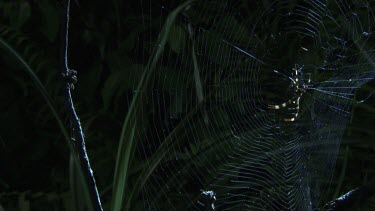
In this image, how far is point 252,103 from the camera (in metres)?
1.55

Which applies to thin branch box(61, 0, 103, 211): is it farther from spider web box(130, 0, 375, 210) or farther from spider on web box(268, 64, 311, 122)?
spider on web box(268, 64, 311, 122)

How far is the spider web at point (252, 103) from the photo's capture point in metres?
→ 1.41

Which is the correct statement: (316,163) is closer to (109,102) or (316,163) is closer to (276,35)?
(276,35)

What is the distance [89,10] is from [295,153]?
772 millimetres

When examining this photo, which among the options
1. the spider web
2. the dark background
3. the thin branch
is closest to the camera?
the thin branch

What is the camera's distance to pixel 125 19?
1.65m

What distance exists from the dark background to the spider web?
0.11 m

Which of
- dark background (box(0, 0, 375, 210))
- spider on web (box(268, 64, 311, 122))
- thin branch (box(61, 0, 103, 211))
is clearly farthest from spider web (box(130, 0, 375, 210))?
thin branch (box(61, 0, 103, 211))

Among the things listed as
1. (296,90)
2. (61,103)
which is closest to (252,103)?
(296,90)

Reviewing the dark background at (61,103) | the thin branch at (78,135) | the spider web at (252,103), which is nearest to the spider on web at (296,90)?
the spider web at (252,103)

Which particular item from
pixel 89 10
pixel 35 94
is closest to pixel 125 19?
pixel 89 10

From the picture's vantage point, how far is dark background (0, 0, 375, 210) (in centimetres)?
155

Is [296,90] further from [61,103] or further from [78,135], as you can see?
[78,135]

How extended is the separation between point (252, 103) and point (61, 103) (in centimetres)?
57
